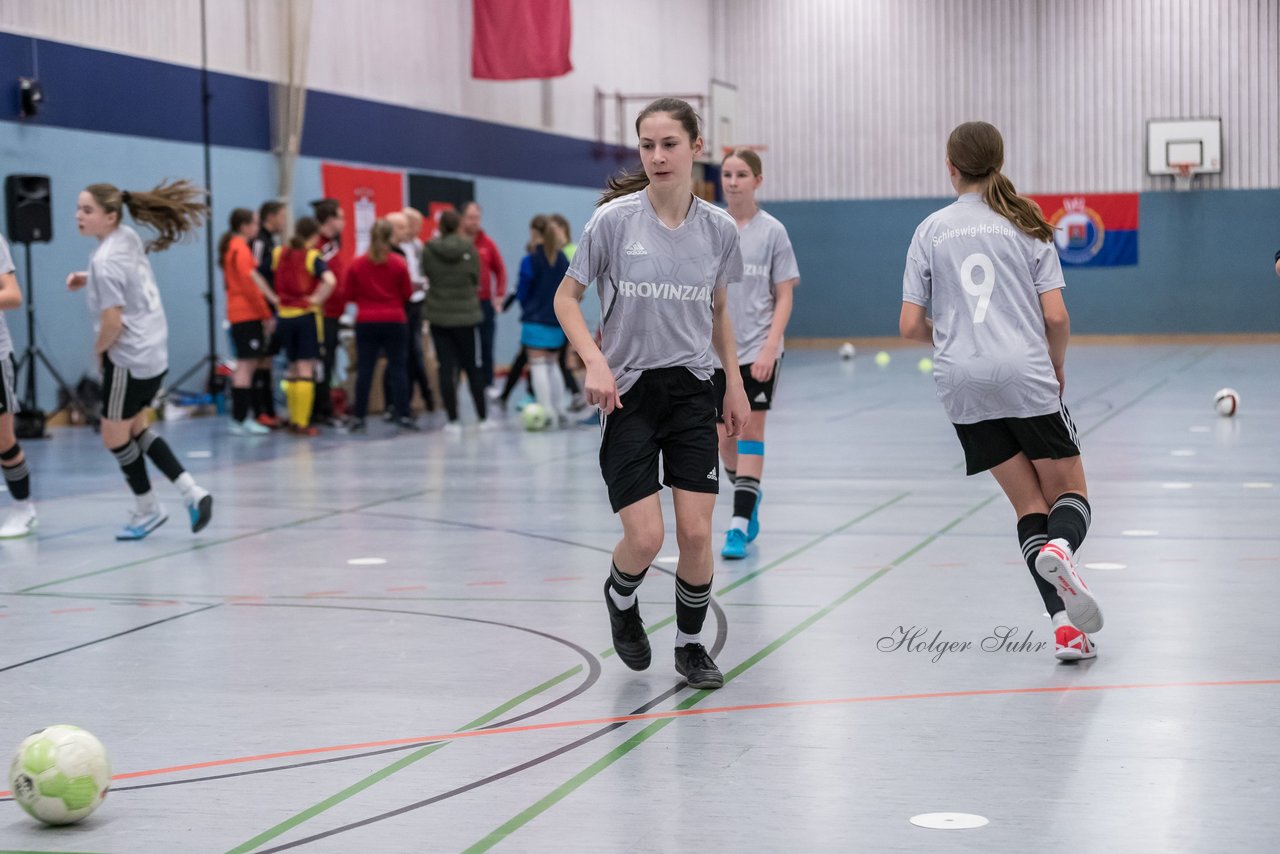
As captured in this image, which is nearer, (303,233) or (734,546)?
(734,546)

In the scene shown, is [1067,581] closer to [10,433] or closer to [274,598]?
[274,598]

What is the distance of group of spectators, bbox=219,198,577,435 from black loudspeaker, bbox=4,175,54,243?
1497 mm

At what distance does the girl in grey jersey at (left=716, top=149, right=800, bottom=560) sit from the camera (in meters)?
6.67

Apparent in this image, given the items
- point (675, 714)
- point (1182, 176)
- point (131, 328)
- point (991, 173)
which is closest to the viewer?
point (675, 714)

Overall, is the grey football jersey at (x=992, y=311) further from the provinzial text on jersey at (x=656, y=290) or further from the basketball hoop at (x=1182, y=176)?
the basketball hoop at (x=1182, y=176)

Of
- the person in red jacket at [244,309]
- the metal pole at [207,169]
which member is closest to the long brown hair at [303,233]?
the person in red jacket at [244,309]

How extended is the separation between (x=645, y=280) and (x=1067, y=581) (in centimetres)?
Result: 147

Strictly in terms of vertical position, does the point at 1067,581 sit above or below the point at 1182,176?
below

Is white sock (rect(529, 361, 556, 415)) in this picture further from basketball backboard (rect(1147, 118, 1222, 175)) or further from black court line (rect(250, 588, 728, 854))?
basketball backboard (rect(1147, 118, 1222, 175))

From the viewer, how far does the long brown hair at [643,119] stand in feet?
14.7

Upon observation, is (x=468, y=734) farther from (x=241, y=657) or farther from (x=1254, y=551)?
(x=1254, y=551)

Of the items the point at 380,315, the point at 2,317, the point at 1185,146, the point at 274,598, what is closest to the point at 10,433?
the point at 2,317

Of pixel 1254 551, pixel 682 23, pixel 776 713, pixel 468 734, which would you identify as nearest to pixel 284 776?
pixel 468 734

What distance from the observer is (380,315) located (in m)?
13.5
